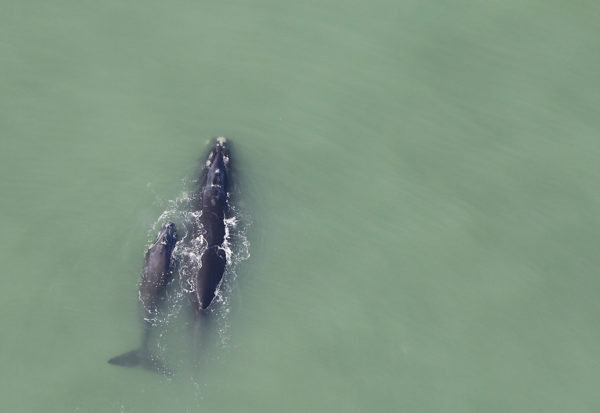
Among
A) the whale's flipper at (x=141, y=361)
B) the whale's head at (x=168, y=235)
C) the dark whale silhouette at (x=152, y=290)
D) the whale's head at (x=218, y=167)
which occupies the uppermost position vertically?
the whale's head at (x=218, y=167)

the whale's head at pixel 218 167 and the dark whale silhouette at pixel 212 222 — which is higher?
the whale's head at pixel 218 167

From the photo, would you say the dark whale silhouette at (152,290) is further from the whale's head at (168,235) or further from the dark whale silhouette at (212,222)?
the dark whale silhouette at (212,222)

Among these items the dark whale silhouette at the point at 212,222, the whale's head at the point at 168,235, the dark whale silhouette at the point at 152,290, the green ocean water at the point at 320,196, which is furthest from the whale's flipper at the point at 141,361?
the whale's head at the point at 168,235

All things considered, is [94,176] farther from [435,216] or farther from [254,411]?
[435,216]

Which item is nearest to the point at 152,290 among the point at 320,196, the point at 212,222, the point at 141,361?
the point at 141,361

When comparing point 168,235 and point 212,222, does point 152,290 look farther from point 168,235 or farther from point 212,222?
point 212,222

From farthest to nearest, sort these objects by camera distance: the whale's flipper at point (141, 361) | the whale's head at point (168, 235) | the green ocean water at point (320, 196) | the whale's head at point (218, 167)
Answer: the whale's head at point (218, 167) → the whale's head at point (168, 235) → the green ocean water at point (320, 196) → the whale's flipper at point (141, 361)

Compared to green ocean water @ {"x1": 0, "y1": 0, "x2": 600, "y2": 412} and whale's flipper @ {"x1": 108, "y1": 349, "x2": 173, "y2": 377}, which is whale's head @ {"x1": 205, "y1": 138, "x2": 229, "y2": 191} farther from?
whale's flipper @ {"x1": 108, "y1": 349, "x2": 173, "y2": 377}
